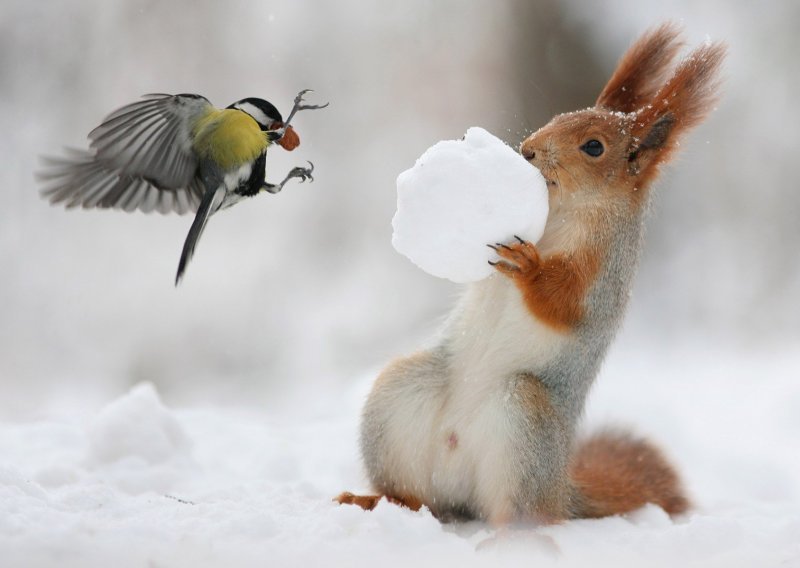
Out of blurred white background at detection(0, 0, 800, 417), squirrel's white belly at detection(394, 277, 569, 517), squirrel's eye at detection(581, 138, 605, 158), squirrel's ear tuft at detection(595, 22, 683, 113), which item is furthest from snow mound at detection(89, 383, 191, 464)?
blurred white background at detection(0, 0, 800, 417)

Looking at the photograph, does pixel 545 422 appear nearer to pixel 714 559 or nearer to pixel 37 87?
pixel 714 559

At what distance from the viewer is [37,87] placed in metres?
6.17

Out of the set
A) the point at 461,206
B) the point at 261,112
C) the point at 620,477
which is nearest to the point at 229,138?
the point at 261,112

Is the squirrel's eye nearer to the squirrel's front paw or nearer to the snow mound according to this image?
the squirrel's front paw

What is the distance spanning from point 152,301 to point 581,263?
4.31 meters

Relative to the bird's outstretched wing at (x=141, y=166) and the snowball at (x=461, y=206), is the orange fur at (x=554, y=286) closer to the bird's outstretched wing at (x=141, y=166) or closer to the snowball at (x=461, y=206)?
the snowball at (x=461, y=206)

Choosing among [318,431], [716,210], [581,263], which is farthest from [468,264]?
[716,210]

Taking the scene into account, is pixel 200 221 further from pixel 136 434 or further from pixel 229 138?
pixel 136 434

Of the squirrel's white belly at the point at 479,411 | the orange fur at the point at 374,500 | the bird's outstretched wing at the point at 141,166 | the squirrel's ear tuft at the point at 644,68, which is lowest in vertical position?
the orange fur at the point at 374,500

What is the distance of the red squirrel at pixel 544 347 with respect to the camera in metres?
2.52

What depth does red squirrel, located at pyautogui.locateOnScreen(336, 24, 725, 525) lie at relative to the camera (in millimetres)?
2520

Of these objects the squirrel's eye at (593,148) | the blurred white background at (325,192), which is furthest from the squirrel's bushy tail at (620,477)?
the blurred white background at (325,192)

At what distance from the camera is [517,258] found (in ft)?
8.21

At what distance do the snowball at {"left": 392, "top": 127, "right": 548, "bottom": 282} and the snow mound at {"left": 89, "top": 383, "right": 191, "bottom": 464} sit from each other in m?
1.30
